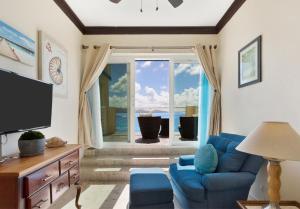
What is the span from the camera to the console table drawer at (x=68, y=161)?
2320mm

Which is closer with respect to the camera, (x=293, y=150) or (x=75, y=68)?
(x=293, y=150)

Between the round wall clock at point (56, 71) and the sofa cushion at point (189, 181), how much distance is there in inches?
79.5

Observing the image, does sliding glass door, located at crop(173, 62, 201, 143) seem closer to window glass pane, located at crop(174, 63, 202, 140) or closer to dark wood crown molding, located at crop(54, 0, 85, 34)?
window glass pane, located at crop(174, 63, 202, 140)

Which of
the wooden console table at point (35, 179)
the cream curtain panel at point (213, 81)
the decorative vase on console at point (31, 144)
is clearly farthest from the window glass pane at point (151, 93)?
the decorative vase on console at point (31, 144)

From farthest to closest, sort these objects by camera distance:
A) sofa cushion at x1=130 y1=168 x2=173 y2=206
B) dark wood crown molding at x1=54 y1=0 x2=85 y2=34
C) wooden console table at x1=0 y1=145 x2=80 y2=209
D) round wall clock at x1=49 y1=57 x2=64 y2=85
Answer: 1. dark wood crown molding at x1=54 y1=0 x2=85 y2=34
2. round wall clock at x1=49 y1=57 x2=64 y2=85
3. sofa cushion at x1=130 y1=168 x2=173 y2=206
4. wooden console table at x1=0 y1=145 x2=80 y2=209

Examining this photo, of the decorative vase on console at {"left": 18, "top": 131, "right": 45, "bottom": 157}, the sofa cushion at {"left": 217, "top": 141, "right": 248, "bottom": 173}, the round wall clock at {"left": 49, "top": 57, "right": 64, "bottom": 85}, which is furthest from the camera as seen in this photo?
the round wall clock at {"left": 49, "top": 57, "right": 64, "bottom": 85}

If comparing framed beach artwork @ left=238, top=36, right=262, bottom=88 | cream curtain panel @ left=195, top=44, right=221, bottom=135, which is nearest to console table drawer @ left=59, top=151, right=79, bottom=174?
framed beach artwork @ left=238, top=36, right=262, bottom=88

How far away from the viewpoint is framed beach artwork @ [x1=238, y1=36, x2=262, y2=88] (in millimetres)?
2971

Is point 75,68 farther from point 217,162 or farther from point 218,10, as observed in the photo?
point 217,162

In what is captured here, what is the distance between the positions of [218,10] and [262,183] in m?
2.67

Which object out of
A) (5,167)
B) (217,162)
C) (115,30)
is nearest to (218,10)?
(115,30)

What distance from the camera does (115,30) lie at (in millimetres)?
4746

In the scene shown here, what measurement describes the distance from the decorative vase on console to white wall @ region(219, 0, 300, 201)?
7.55 feet

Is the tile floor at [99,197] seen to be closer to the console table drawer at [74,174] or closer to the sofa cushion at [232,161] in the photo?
the console table drawer at [74,174]
